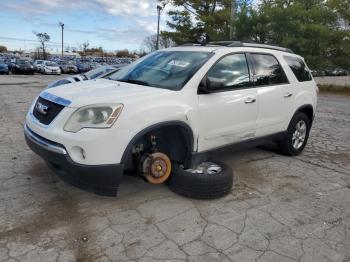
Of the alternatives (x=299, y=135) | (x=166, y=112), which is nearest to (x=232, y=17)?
(x=299, y=135)

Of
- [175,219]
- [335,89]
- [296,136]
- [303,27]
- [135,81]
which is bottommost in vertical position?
[175,219]

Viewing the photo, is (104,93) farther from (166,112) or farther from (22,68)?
(22,68)

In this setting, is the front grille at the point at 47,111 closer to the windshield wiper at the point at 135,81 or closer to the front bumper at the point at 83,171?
the front bumper at the point at 83,171

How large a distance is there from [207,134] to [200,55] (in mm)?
1027

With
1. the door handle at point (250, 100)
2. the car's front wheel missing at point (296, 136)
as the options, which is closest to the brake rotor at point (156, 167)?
the door handle at point (250, 100)

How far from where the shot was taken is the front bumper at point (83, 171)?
339 cm

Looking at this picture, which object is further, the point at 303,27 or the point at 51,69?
the point at 51,69

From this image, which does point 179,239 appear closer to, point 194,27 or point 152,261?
point 152,261

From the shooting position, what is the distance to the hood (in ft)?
11.5

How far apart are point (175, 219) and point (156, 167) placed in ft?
2.04

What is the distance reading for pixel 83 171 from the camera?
3.38 m

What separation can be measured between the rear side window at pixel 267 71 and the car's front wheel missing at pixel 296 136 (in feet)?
2.43

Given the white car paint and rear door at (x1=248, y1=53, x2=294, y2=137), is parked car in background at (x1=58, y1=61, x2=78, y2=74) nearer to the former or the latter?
the white car paint

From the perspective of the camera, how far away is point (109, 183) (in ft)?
11.4
